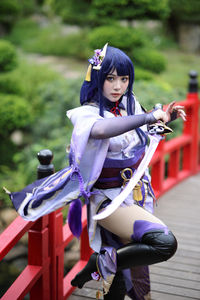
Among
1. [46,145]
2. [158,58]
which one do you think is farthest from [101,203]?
[158,58]

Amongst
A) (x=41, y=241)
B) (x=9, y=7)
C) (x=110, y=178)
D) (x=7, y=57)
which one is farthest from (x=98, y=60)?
(x=9, y=7)

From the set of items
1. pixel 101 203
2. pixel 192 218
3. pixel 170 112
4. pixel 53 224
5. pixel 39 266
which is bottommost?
pixel 192 218

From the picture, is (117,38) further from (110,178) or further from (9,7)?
(9,7)

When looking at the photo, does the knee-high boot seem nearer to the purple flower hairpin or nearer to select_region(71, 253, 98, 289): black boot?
select_region(71, 253, 98, 289): black boot

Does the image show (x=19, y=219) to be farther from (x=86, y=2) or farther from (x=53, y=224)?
(x=86, y=2)

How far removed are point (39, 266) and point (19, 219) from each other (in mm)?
323

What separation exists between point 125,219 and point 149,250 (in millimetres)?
192

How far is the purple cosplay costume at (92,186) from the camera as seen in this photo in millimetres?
2094

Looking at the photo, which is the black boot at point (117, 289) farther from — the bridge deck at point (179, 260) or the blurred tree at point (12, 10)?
the blurred tree at point (12, 10)

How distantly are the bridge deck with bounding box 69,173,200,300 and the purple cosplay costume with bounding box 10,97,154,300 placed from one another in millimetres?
594

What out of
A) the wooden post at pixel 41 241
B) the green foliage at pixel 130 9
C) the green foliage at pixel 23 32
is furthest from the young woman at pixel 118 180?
the green foliage at pixel 23 32

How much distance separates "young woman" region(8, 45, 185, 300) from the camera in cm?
204

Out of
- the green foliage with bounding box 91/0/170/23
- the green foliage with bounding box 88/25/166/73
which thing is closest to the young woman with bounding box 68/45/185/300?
the green foliage with bounding box 88/25/166/73

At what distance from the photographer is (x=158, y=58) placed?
8234 millimetres
